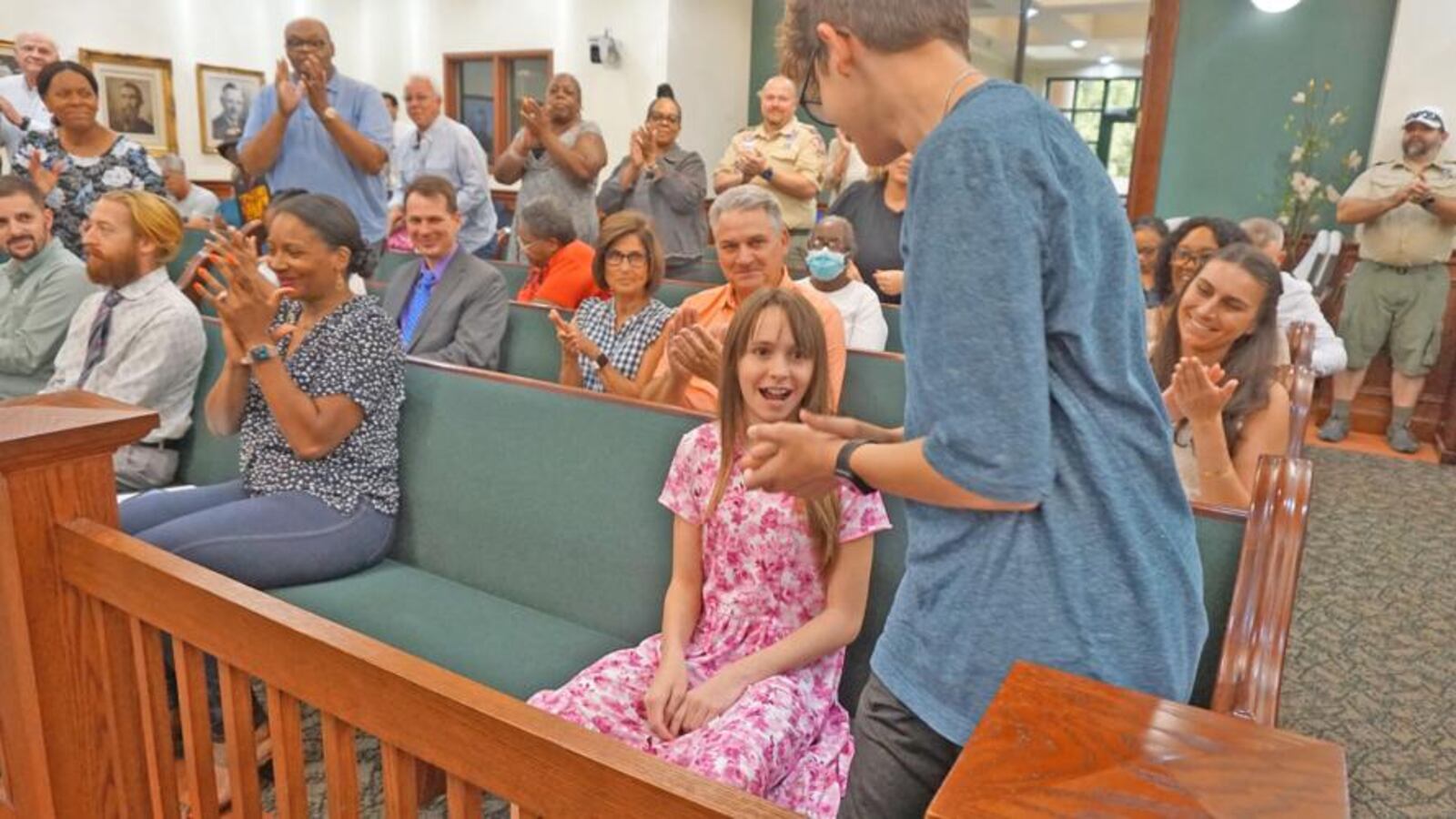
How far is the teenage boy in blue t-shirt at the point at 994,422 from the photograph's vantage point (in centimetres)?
75

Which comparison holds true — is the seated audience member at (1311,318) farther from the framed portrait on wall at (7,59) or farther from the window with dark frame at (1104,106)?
the window with dark frame at (1104,106)

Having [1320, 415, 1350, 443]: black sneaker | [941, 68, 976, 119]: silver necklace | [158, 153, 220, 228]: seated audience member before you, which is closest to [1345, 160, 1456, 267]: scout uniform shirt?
[1320, 415, 1350, 443]: black sneaker

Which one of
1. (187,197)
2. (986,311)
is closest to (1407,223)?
(986,311)

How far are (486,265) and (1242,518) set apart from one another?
243 cm

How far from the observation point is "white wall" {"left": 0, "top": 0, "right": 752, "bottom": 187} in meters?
7.71

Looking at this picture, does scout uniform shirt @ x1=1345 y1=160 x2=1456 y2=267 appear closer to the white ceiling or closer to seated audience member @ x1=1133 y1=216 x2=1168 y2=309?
seated audience member @ x1=1133 y1=216 x2=1168 y2=309

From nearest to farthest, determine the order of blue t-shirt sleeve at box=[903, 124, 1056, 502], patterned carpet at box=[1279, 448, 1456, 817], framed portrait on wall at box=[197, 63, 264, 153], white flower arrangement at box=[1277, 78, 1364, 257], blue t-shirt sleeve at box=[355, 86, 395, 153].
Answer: blue t-shirt sleeve at box=[903, 124, 1056, 502] → patterned carpet at box=[1279, 448, 1456, 817] → blue t-shirt sleeve at box=[355, 86, 395, 153] → white flower arrangement at box=[1277, 78, 1364, 257] → framed portrait on wall at box=[197, 63, 264, 153]

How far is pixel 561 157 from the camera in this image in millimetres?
4504

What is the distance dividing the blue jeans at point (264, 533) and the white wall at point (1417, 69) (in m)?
5.60

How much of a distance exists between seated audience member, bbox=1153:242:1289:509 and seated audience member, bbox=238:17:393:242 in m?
2.84

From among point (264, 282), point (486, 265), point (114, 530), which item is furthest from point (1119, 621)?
point (486, 265)

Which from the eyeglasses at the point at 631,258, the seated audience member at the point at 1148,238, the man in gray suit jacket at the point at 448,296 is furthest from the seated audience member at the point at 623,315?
the seated audience member at the point at 1148,238

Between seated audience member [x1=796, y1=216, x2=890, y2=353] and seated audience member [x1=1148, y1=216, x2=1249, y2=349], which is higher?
seated audience member [x1=1148, y1=216, x2=1249, y2=349]

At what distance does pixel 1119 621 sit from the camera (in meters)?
0.83
